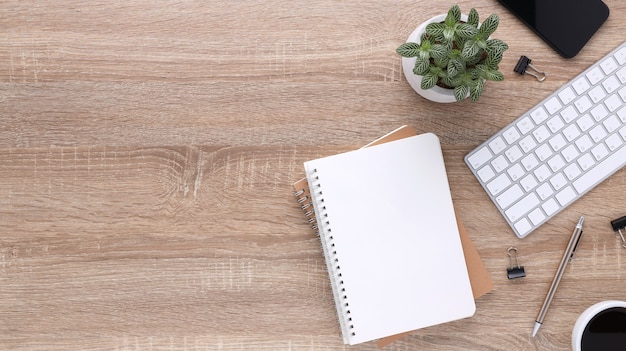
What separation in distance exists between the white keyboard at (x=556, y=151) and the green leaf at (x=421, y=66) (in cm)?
17

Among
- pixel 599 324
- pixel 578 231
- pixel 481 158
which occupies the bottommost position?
pixel 599 324

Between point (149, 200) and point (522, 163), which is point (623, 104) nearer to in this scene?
point (522, 163)

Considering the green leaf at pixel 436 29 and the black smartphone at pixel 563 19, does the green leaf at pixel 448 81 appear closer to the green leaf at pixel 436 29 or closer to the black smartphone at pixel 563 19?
the green leaf at pixel 436 29

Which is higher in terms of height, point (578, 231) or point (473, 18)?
point (473, 18)

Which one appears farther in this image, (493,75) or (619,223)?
(619,223)

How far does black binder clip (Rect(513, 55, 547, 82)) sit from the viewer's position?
2.90ft

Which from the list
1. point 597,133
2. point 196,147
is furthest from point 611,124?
point 196,147

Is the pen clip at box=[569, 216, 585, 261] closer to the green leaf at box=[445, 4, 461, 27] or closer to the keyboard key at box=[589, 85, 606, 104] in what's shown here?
the keyboard key at box=[589, 85, 606, 104]

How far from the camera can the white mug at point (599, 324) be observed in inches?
33.7

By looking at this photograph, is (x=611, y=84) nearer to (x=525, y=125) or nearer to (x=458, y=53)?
(x=525, y=125)

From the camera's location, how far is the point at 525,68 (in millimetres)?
886

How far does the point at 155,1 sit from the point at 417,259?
0.53 meters

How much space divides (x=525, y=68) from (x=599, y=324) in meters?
0.38

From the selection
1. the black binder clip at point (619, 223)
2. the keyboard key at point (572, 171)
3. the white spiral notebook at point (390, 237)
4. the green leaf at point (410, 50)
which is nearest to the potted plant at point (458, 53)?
the green leaf at point (410, 50)
